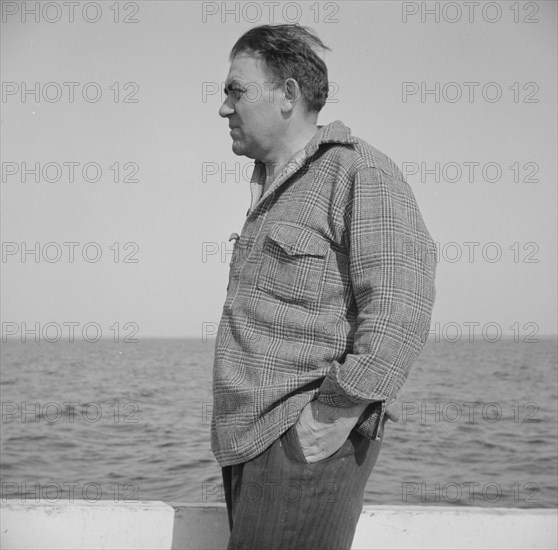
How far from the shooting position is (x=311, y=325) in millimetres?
1517

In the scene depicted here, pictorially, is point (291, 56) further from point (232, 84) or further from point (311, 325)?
point (311, 325)

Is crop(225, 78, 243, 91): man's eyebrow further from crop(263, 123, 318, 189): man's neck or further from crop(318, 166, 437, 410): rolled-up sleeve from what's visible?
crop(318, 166, 437, 410): rolled-up sleeve

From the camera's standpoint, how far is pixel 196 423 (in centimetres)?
1323

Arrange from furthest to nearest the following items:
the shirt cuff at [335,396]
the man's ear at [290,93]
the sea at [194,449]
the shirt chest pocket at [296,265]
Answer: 1. the sea at [194,449]
2. the man's ear at [290,93]
3. the shirt chest pocket at [296,265]
4. the shirt cuff at [335,396]

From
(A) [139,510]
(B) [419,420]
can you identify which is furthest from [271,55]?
(B) [419,420]

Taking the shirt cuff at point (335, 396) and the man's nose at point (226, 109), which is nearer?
the shirt cuff at point (335, 396)

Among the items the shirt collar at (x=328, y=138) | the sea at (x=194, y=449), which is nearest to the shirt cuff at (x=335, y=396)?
the shirt collar at (x=328, y=138)

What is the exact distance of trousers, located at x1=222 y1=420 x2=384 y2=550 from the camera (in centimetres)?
148

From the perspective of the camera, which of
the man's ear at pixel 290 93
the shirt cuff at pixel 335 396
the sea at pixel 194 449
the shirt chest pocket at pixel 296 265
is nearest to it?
the shirt cuff at pixel 335 396

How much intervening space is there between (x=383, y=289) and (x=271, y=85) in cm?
55

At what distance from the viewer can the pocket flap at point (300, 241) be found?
5.08 ft

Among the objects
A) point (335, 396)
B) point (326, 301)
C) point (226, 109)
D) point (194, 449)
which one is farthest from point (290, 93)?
point (194, 449)

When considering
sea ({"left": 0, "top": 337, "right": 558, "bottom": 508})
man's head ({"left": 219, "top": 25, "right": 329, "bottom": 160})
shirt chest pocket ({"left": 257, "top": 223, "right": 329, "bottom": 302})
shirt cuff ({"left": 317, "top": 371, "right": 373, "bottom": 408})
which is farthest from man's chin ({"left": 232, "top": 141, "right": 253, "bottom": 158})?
sea ({"left": 0, "top": 337, "right": 558, "bottom": 508})

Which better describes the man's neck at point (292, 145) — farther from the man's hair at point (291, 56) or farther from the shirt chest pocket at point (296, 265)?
the shirt chest pocket at point (296, 265)
